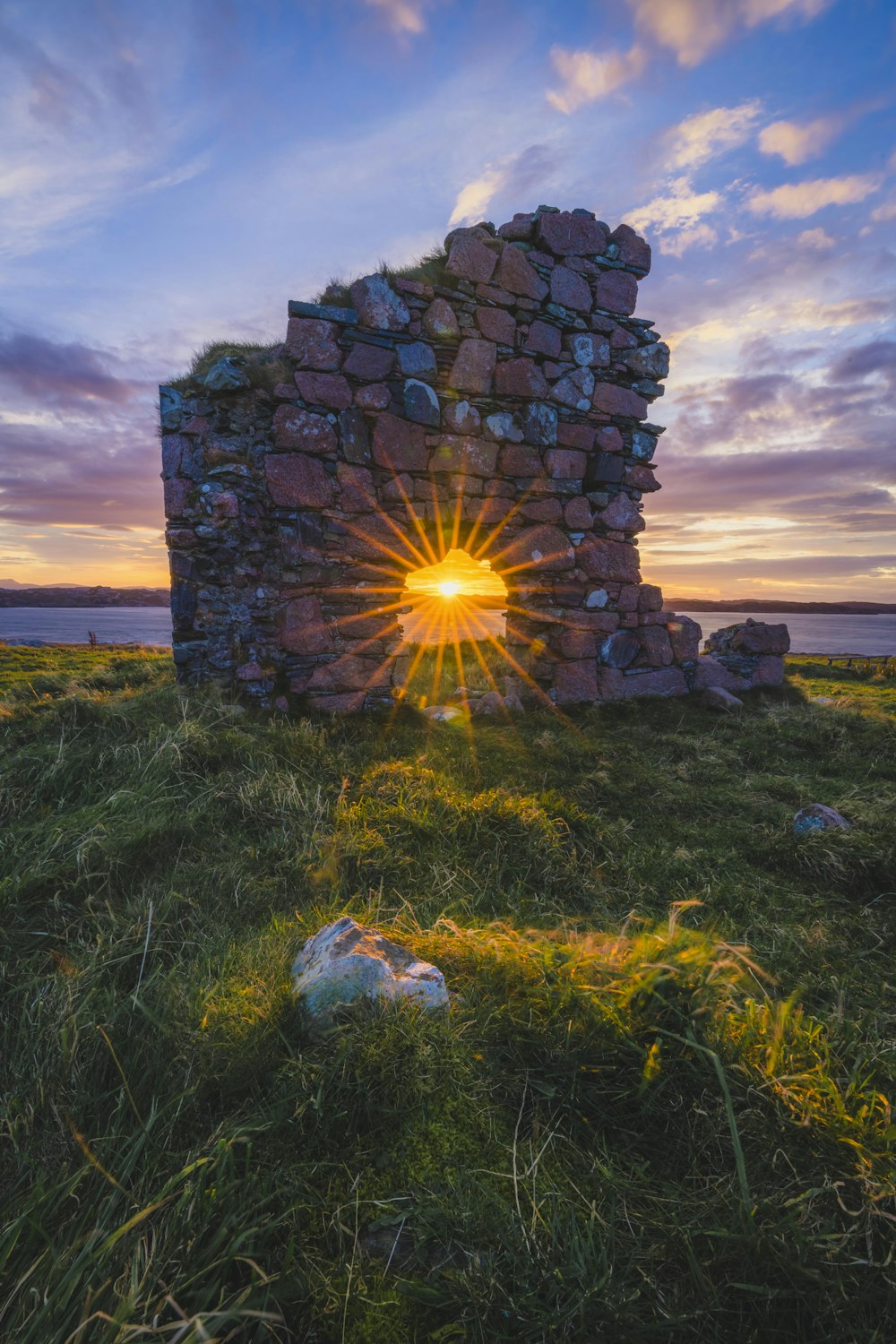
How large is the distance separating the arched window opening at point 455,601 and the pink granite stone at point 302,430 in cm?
195

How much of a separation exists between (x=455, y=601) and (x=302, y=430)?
6835 millimetres

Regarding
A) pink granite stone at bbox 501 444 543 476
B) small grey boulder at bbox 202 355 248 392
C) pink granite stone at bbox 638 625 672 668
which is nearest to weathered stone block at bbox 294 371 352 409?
small grey boulder at bbox 202 355 248 392

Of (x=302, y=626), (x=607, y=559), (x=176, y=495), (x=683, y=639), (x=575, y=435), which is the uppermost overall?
(x=575, y=435)

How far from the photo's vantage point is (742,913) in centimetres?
338

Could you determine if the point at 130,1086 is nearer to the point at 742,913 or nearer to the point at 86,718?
the point at 742,913

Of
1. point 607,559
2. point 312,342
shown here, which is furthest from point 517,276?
point 607,559

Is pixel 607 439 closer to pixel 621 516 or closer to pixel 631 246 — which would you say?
pixel 621 516

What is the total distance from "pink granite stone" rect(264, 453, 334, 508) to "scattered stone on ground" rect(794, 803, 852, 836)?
575cm

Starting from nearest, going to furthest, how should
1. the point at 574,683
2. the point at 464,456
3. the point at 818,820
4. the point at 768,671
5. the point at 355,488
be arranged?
1. the point at 818,820
2. the point at 355,488
3. the point at 464,456
4. the point at 574,683
5. the point at 768,671

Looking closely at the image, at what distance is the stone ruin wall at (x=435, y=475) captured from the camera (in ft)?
21.1

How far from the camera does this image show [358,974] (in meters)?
2.03

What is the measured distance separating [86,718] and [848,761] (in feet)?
25.4

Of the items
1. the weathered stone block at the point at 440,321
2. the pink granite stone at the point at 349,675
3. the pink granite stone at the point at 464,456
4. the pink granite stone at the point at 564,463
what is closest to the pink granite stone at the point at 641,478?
the pink granite stone at the point at 564,463

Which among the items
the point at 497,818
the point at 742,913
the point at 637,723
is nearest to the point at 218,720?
the point at 497,818
